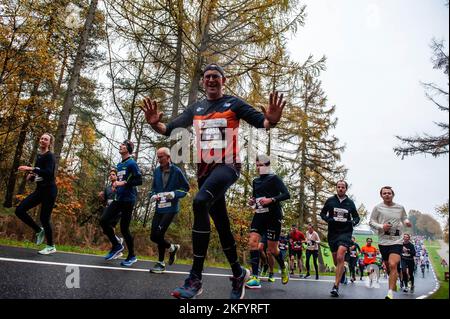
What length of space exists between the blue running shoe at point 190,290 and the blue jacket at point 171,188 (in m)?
2.76

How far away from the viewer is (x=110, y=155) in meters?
16.6

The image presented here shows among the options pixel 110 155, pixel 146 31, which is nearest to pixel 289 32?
pixel 146 31

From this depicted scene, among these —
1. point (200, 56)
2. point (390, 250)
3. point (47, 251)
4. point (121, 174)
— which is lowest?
point (47, 251)

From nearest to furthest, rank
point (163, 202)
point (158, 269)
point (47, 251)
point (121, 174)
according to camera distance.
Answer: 1. point (158, 269)
2. point (47, 251)
3. point (163, 202)
4. point (121, 174)

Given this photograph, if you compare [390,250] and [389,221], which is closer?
[390,250]

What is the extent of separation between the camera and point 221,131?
3299 millimetres

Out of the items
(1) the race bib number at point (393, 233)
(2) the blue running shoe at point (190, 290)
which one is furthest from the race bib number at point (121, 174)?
(1) the race bib number at point (393, 233)

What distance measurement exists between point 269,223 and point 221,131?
149 inches

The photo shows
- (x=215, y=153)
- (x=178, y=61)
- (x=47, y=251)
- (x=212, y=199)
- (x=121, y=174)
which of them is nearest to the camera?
(x=212, y=199)

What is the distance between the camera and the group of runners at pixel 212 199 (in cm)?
315

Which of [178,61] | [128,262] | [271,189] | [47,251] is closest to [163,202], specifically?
[128,262]

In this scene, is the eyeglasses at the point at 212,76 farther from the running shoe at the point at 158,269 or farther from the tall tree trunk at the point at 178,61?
the tall tree trunk at the point at 178,61

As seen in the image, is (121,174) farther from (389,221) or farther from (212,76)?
(389,221)
